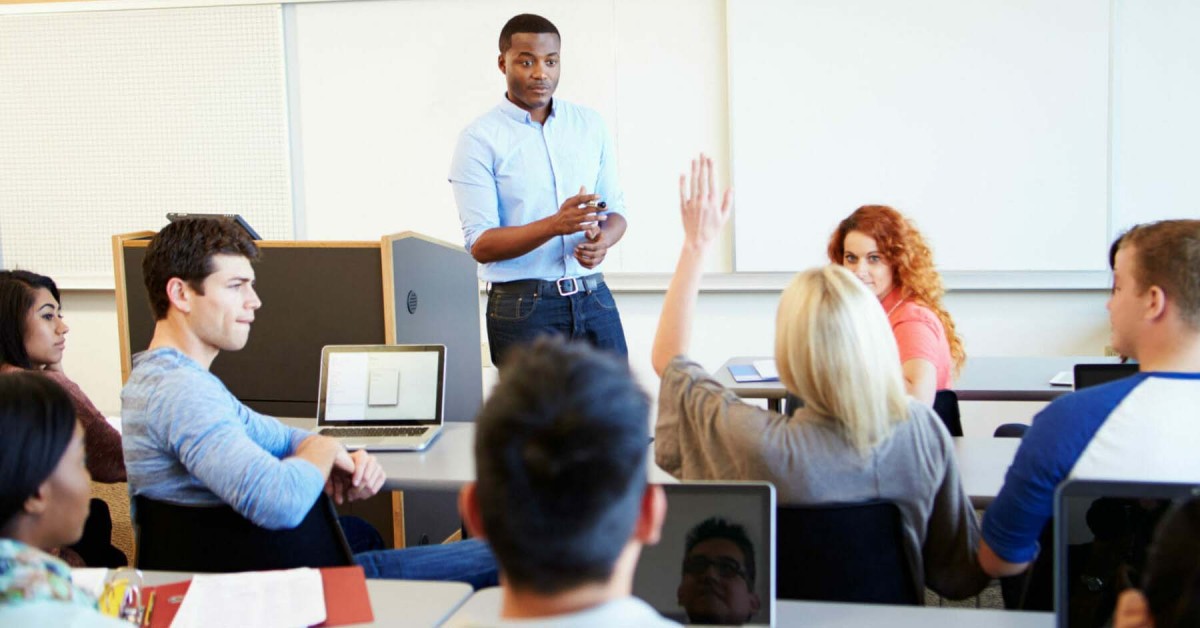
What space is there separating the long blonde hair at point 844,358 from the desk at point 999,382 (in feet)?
4.97

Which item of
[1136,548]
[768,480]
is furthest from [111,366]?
[1136,548]

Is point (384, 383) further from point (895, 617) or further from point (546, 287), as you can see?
point (895, 617)

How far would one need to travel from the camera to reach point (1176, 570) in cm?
84

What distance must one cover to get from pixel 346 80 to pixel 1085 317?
150 inches

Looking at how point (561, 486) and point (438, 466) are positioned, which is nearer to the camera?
point (561, 486)

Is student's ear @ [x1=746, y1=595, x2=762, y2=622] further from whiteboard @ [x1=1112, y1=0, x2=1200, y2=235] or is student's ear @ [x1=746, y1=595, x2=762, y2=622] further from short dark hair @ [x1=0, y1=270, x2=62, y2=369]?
whiteboard @ [x1=1112, y1=0, x2=1200, y2=235]

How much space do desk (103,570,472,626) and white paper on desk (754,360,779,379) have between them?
1964mm

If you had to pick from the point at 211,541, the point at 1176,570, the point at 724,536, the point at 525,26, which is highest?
the point at 525,26

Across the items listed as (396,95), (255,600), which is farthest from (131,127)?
(255,600)

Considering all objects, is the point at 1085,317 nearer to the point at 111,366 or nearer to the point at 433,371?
the point at 433,371

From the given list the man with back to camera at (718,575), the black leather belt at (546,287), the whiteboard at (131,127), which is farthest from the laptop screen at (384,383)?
the whiteboard at (131,127)

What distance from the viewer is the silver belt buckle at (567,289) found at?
3.21 meters

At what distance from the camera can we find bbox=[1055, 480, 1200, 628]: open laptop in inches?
47.0

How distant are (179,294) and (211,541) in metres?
0.53
